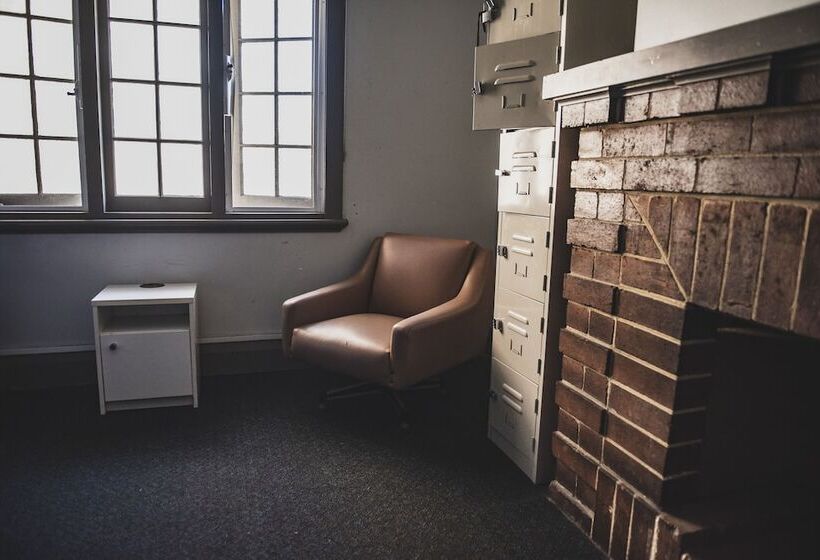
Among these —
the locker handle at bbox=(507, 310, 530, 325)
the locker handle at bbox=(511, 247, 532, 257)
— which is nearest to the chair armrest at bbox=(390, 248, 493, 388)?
the locker handle at bbox=(507, 310, 530, 325)

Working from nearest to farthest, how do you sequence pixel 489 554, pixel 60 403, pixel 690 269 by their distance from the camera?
pixel 690 269 → pixel 489 554 → pixel 60 403

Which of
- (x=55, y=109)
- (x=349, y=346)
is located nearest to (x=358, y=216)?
(x=349, y=346)

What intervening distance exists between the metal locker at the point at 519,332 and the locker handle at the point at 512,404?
0.13 meters

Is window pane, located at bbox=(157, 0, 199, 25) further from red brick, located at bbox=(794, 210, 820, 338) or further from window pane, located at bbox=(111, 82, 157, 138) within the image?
red brick, located at bbox=(794, 210, 820, 338)

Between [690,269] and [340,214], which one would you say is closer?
[690,269]

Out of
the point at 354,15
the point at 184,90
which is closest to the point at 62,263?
the point at 184,90

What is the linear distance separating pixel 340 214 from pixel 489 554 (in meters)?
1.98

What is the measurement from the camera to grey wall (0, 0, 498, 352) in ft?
9.50

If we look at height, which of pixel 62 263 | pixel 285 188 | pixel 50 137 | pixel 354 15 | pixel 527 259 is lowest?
pixel 62 263

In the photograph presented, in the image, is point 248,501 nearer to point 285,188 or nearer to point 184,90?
point 285,188

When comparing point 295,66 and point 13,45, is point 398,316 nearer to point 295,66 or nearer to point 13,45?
point 295,66

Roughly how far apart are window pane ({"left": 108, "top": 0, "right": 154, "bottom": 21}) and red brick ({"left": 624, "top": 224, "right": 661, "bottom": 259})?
2.56 m

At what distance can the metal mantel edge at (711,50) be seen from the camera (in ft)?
3.40

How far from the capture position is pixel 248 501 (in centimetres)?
197
